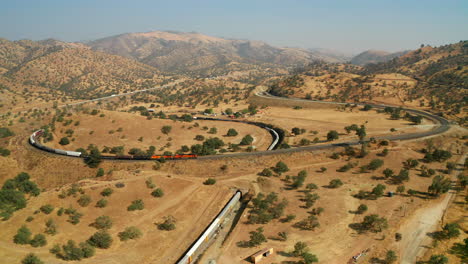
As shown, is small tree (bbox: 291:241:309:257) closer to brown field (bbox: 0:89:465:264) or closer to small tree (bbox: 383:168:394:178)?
brown field (bbox: 0:89:465:264)

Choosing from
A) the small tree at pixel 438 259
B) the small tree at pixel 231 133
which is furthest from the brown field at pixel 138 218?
the small tree at pixel 231 133

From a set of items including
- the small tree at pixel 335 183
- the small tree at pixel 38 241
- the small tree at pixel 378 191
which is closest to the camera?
the small tree at pixel 38 241

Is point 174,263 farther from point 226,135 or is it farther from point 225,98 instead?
point 225,98

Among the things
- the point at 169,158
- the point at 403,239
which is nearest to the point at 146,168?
the point at 169,158

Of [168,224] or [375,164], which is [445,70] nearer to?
[375,164]

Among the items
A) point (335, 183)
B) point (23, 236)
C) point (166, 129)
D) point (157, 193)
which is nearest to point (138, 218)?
point (157, 193)

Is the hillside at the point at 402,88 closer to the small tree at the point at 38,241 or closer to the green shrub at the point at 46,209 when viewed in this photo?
the green shrub at the point at 46,209

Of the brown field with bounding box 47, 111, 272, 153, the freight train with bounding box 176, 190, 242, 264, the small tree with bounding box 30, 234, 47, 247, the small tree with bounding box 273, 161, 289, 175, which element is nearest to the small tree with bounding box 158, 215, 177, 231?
the freight train with bounding box 176, 190, 242, 264
